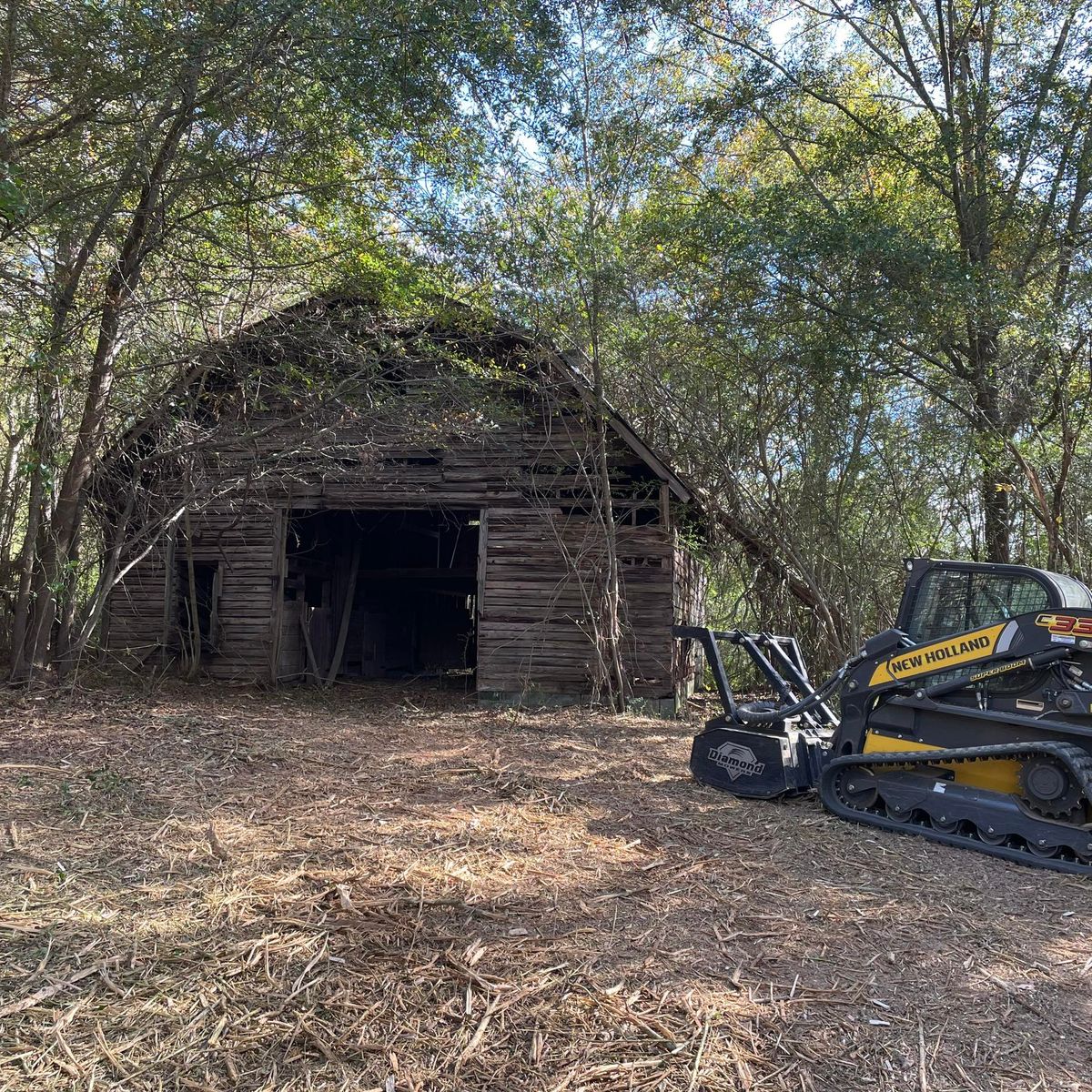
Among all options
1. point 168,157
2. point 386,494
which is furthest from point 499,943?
point 386,494

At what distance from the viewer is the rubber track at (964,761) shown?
5.17m

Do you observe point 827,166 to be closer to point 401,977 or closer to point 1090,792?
point 1090,792

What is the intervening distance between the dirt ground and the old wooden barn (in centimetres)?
462

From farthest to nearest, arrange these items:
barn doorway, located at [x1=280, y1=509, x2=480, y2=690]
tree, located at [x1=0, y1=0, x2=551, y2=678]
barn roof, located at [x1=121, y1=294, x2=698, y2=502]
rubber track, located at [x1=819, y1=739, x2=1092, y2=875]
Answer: barn doorway, located at [x1=280, y1=509, x2=480, y2=690] → barn roof, located at [x1=121, y1=294, x2=698, y2=502] → tree, located at [x1=0, y1=0, x2=551, y2=678] → rubber track, located at [x1=819, y1=739, x2=1092, y2=875]

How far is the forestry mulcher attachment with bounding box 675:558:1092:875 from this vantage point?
210 inches

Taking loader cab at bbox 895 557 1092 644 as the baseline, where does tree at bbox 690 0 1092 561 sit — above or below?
above

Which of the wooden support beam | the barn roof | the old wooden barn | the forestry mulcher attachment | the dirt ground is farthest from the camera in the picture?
the wooden support beam

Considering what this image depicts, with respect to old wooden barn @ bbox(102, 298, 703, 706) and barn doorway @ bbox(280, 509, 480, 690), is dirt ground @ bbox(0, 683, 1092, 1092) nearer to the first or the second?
old wooden barn @ bbox(102, 298, 703, 706)

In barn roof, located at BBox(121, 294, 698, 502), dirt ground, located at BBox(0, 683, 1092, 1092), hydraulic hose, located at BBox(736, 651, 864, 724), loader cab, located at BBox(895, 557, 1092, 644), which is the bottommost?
dirt ground, located at BBox(0, 683, 1092, 1092)

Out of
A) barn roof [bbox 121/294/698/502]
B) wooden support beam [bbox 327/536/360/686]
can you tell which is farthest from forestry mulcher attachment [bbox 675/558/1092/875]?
wooden support beam [bbox 327/536/360/686]

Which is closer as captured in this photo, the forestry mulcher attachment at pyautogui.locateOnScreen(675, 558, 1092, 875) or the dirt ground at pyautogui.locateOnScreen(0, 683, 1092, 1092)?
the dirt ground at pyautogui.locateOnScreen(0, 683, 1092, 1092)

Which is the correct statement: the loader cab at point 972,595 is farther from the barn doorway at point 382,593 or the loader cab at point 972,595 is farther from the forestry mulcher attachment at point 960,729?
the barn doorway at point 382,593

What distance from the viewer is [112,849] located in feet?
14.6

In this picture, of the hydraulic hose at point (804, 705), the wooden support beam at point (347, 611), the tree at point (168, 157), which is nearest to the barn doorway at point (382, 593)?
the wooden support beam at point (347, 611)
